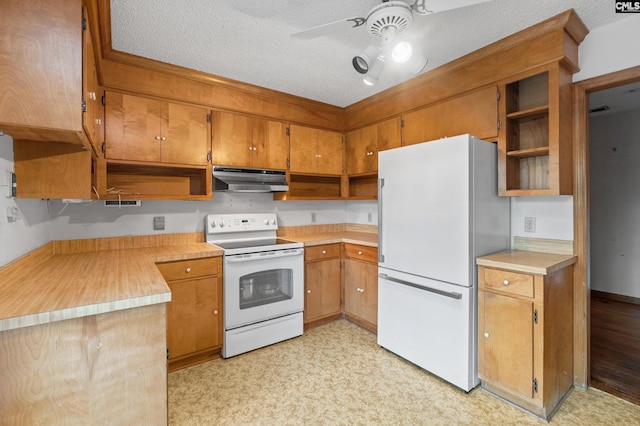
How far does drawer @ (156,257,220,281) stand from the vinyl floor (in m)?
0.77

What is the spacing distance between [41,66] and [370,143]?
281cm

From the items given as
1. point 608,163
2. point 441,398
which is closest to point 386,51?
point 441,398

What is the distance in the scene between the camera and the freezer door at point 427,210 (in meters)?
2.10

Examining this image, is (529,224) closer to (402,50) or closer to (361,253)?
(361,253)

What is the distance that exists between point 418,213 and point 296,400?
5.28ft

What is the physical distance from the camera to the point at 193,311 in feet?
8.13

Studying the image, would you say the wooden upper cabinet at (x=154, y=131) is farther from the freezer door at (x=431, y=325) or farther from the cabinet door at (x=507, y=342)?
the cabinet door at (x=507, y=342)

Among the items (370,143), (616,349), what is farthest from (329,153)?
(616,349)

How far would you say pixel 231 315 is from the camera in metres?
2.61

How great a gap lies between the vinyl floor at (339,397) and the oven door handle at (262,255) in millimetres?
847

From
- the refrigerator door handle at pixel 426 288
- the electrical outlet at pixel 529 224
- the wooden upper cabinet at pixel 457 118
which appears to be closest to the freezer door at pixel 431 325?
the refrigerator door handle at pixel 426 288

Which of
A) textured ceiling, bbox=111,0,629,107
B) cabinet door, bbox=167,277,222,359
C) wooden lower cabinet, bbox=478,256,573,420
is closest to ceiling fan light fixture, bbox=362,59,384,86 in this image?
textured ceiling, bbox=111,0,629,107

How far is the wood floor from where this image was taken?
2189 mm

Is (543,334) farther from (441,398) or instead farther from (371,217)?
(371,217)
